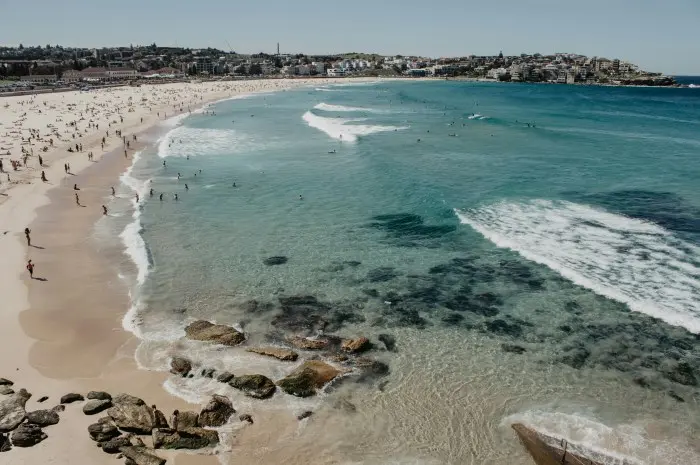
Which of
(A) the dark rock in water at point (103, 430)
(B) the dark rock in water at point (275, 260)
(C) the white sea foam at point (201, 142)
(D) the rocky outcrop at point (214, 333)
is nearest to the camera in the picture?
(A) the dark rock in water at point (103, 430)

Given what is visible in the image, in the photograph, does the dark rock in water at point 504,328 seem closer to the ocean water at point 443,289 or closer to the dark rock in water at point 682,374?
the ocean water at point 443,289

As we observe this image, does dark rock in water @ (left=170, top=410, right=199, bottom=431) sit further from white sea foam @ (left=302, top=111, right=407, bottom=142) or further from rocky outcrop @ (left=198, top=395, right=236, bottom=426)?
white sea foam @ (left=302, top=111, right=407, bottom=142)

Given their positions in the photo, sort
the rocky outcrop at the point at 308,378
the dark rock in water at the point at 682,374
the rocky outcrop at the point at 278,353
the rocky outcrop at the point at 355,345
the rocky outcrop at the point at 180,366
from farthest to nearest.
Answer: the rocky outcrop at the point at 355,345, the rocky outcrop at the point at 278,353, the rocky outcrop at the point at 180,366, the dark rock in water at the point at 682,374, the rocky outcrop at the point at 308,378

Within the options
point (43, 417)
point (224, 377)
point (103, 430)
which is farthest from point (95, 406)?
point (224, 377)

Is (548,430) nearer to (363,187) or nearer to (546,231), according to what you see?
(546,231)

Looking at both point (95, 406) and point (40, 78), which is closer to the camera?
point (95, 406)

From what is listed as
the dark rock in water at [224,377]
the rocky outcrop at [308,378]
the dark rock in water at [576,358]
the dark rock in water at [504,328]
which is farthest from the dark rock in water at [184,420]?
the dark rock in water at [576,358]

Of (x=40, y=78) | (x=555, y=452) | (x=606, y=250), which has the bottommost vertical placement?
(x=555, y=452)

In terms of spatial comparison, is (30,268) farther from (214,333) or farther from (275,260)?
(275,260)
